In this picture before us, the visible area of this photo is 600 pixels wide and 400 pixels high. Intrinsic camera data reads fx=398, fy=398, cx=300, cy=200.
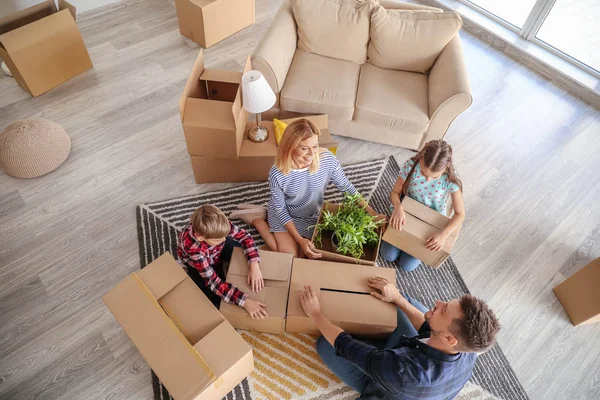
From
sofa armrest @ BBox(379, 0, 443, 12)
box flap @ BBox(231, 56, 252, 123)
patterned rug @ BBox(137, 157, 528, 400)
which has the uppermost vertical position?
sofa armrest @ BBox(379, 0, 443, 12)

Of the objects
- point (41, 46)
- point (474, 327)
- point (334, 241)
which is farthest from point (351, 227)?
point (41, 46)

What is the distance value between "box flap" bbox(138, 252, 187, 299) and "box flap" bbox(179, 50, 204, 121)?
84cm

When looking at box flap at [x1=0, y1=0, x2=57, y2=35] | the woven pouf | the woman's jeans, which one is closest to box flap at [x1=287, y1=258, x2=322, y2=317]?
the woman's jeans

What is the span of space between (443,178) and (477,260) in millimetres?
699

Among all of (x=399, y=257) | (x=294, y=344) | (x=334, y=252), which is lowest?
(x=294, y=344)

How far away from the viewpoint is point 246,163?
2.37m

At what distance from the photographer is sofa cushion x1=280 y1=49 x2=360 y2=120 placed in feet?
8.27

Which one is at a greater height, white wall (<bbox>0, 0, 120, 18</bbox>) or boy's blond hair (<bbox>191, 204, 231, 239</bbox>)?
boy's blond hair (<bbox>191, 204, 231, 239</bbox>)

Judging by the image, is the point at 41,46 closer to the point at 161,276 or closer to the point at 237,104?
the point at 237,104

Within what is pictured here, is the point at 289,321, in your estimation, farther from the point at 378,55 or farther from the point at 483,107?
the point at 483,107

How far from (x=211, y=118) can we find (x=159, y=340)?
117cm

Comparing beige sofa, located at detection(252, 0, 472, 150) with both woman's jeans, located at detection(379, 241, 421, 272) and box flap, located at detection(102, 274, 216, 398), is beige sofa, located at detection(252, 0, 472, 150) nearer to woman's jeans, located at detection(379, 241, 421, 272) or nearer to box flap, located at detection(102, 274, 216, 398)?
woman's jeans, located at detection(379, 241, 421, 272)

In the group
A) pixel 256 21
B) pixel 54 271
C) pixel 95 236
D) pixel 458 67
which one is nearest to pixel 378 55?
pixel 458 67

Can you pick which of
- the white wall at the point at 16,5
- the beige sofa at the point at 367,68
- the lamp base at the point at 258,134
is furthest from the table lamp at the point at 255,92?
the white wall at the point at 16,5
